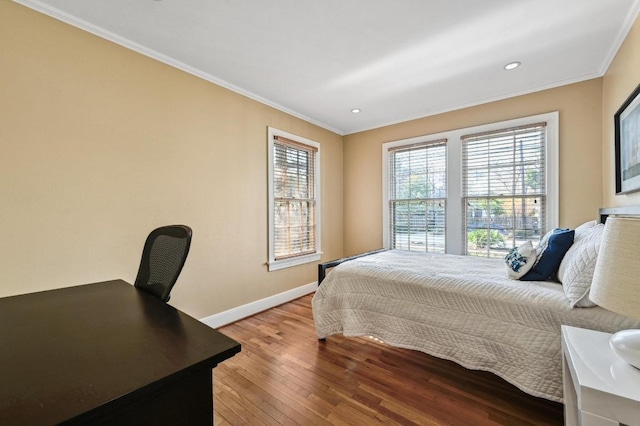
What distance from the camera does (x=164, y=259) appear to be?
136 centimetres

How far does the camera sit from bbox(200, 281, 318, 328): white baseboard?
2.83 m

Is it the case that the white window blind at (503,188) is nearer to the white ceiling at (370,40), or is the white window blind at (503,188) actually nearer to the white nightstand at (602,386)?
the white ceiling at (370,40)

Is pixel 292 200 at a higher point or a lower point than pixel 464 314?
higher

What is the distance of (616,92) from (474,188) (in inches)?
57.5

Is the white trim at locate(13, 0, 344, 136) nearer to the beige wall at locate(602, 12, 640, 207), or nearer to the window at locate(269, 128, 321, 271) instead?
the window at locate(269, 128, 321, 271)

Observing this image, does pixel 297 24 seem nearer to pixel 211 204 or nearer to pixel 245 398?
pixel 211 204

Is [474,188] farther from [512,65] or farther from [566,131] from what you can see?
[512,65]

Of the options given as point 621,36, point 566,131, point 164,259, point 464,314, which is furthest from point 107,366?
point 566,131

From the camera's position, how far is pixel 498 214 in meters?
3.30

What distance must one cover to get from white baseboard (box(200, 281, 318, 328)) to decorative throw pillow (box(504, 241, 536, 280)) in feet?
8.32

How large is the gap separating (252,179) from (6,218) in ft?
6.42

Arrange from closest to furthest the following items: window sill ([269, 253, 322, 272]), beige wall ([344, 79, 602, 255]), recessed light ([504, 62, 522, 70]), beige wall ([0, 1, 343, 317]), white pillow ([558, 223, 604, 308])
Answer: white pillow ([558, 223, 604, 308]) → beige wall ([0, 1, 343, 317]) → recessed light ([504, 62, 522, 70]) → beige wall ([344, 79, 602, 255]) → window sill ([269, 253, 322, 272])

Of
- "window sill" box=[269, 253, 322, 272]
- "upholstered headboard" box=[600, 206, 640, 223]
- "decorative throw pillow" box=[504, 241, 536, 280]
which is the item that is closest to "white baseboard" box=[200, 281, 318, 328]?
"window sill" box=[269, 253, 322, 272]

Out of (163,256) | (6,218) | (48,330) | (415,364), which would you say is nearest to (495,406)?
(415,364)
